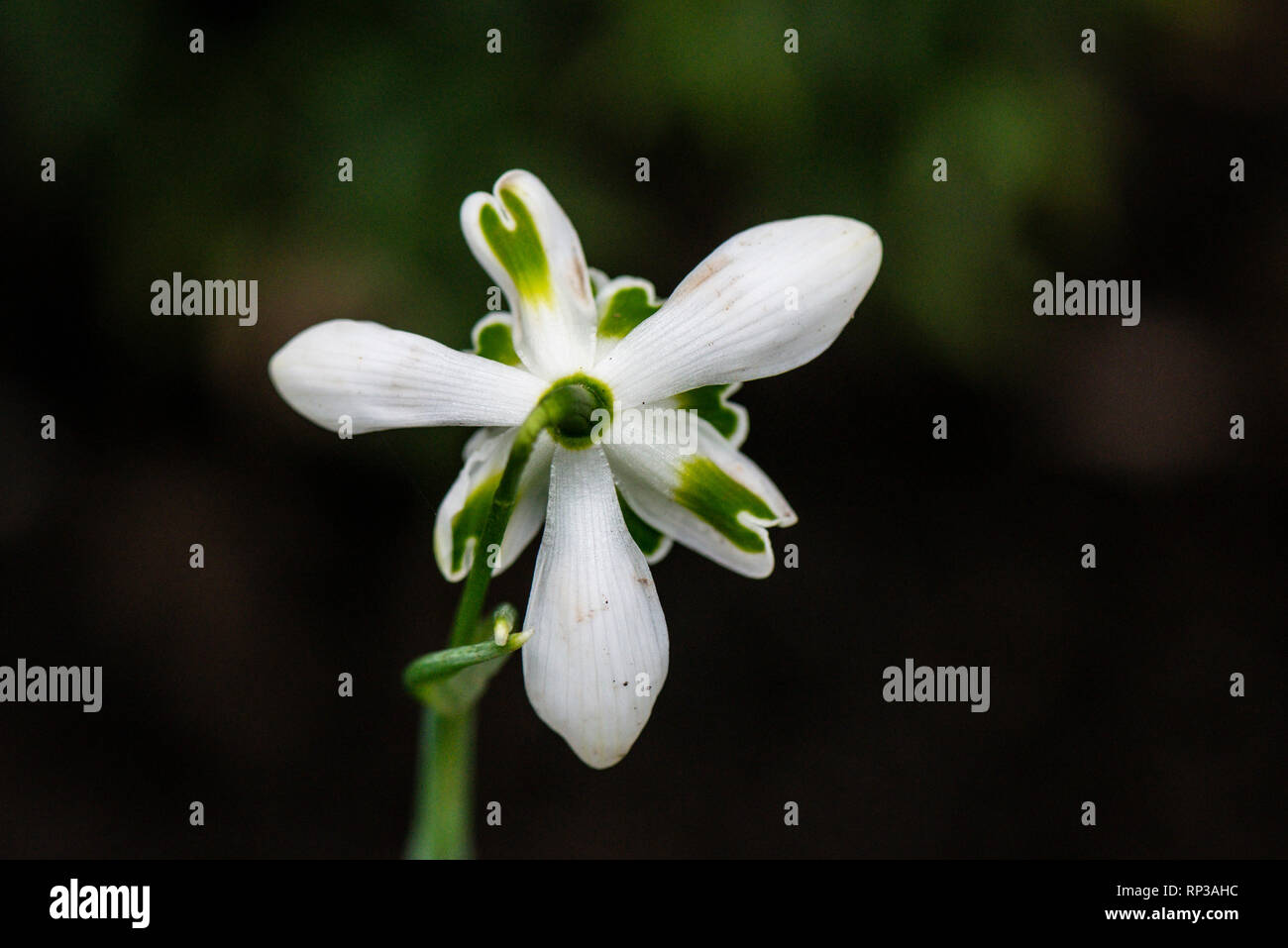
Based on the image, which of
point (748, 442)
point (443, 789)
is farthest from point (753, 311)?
point (748, 442)

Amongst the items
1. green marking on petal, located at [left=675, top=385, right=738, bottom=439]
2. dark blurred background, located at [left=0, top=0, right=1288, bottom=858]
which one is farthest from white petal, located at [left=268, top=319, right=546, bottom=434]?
dark blurred background, located at [left=0, top=0, right=1288, bottom=858]

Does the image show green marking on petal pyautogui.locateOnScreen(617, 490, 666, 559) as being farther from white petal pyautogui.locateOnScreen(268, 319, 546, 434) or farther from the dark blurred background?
the dark blurred background

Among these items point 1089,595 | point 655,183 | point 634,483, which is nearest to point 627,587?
point 634,483

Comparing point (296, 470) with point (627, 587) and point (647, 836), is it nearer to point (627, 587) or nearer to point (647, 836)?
point (647, 836)

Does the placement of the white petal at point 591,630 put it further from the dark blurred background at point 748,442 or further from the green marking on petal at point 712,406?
the dark blurred background at point 748,442

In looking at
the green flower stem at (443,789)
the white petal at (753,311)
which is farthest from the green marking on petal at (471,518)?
the green flower stem at (443,789)

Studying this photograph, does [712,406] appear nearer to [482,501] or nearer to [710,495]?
[710,495]

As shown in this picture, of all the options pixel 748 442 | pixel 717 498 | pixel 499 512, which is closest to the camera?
pixel 499 512
